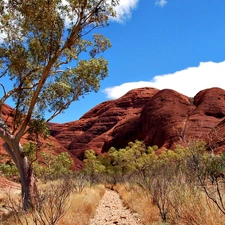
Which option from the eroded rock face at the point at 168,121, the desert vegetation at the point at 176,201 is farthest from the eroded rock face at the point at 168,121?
the desert vegetation at the point at 176,201

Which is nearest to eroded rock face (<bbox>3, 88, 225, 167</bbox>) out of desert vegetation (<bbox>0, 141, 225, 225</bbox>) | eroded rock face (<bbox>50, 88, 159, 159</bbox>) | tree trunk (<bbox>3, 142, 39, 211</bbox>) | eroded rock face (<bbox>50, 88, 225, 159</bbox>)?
eroded rock face (<bbox>50, 88, 225, 159</bbox>)

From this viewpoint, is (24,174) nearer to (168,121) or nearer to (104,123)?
(168,121)

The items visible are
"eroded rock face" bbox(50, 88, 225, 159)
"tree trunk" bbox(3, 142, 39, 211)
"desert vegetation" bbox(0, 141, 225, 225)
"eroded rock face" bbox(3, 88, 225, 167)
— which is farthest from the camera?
"eroded rock face" bbox(50, 88, 225, 159)

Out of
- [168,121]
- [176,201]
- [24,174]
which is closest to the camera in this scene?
[176,201]

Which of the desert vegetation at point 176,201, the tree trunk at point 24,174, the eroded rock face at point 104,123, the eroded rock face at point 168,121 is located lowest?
the desert vegetation at point 176,201

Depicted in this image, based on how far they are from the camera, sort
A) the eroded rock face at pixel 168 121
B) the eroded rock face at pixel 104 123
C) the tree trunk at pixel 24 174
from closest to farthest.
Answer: the tree trunk at pixel 24 174 < the eroded rock face at pixel 168 121 < the eroded rock face at pixel 104 123

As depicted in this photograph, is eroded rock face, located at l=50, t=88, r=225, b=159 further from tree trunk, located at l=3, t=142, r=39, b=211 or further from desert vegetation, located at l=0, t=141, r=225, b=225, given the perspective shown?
tree trunk, located at l=3, t=142, r=39, b=211

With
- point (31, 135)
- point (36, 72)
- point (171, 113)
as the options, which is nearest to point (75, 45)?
point (36, 72)

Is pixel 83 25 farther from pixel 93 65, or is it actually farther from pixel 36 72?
pixel 36 72

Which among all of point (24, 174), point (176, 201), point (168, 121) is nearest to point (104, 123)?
point (168, 121)

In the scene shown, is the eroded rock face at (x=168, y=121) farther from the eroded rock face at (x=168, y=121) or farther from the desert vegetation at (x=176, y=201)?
the desert vegetation at (x=176, y=201)

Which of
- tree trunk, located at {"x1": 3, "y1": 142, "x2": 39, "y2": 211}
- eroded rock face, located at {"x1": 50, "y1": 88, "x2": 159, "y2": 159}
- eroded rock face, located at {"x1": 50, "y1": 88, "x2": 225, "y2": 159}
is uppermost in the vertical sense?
eroded rock face, located at {"x1": 50, "y1": 88, "x2": 159, "y2": 159}

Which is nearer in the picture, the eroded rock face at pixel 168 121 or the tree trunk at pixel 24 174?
the tree trunk at pixel 24 174

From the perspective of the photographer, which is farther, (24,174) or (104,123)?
(104,123)
